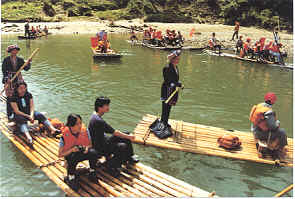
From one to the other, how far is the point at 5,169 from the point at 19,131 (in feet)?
4.13

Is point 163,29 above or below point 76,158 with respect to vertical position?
above

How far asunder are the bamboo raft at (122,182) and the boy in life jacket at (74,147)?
6.8 inches

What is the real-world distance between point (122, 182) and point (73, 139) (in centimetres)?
121

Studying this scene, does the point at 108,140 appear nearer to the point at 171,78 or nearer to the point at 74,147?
the point at 74,147

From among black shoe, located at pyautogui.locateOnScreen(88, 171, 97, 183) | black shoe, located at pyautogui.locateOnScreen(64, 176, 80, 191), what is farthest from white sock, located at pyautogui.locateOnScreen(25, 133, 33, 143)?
black shoe, located at pyautogui.locateOnScreen(88, 171, 97, 183)

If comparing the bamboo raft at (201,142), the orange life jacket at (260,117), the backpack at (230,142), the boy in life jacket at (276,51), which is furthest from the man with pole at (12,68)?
the boy in life jacket at (276,51)

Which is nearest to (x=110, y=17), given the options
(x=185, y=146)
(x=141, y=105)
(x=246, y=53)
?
(x=246, y=53)

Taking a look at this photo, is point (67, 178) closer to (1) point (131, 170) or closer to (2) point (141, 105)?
(1) point (131, 170)

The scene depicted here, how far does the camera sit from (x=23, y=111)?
21.4ft

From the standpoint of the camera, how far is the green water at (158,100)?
544 centimetres

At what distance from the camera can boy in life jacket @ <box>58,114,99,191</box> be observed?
448cm

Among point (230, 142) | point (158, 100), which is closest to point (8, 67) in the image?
point (158, 100)

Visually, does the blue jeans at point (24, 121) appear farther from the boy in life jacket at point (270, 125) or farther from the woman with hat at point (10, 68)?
the boy in life jacket at point (270, 125)

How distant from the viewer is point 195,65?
1772 centimetres
